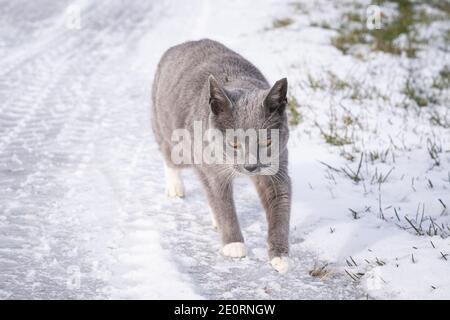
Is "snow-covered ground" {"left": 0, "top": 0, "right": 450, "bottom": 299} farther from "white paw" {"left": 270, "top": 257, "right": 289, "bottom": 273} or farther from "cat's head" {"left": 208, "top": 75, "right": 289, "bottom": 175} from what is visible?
"cat's head" {"left": 208, "top": 75, "right": 289, "bottom": 175}

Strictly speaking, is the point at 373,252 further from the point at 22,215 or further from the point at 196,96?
the point at 22,215

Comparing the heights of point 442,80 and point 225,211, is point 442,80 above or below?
below

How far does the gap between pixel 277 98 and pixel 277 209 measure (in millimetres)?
905

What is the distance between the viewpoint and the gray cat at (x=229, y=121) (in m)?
3.95

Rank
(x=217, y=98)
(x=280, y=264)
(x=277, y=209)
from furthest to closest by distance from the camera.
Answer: (x=277, y=209)
(x=217, y=98)
(x=280, y=264)

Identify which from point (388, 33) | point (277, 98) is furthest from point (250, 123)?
point (388, 33)

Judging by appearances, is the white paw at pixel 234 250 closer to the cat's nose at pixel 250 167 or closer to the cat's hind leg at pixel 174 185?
the cat's nose at pixel 250 167

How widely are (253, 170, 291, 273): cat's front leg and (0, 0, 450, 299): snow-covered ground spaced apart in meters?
0.16

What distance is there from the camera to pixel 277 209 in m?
4.25

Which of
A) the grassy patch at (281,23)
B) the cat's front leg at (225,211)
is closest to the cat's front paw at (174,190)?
the cat's front leg at (225,211)

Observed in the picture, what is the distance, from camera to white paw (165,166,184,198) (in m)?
5.23

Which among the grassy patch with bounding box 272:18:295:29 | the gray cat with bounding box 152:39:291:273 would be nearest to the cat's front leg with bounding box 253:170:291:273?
the gray cat with bounding box 152:39:291:273

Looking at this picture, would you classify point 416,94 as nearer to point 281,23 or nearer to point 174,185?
point 174,185
